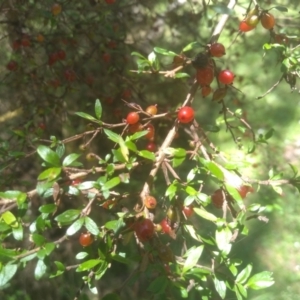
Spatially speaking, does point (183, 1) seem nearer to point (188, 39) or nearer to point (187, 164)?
point (188, 39)

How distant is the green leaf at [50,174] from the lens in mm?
986

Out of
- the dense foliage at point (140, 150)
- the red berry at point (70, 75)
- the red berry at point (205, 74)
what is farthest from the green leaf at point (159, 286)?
the red berry at point (70, 75)

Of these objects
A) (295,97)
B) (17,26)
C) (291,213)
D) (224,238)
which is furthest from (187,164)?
(17,26)

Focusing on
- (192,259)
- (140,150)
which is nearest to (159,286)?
(192,259)

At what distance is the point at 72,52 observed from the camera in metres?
1.92

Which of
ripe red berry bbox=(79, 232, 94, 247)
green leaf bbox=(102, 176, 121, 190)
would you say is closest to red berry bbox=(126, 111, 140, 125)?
green leaf bbox=(102, 176, 121, 190)

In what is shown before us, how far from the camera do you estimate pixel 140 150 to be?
1491mm

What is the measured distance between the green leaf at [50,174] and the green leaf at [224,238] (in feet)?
1.37

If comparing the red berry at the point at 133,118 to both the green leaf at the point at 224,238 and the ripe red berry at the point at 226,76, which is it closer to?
the ripe red berry at the point at 226,76

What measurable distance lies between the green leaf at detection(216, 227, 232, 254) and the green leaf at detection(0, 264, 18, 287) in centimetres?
48

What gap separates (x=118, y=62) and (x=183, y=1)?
0.54 metres

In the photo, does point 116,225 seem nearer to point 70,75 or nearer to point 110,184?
point 110,184

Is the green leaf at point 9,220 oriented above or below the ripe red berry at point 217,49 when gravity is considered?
below

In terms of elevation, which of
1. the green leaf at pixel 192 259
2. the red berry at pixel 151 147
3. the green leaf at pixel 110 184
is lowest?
the red berry at pixel 151 147
